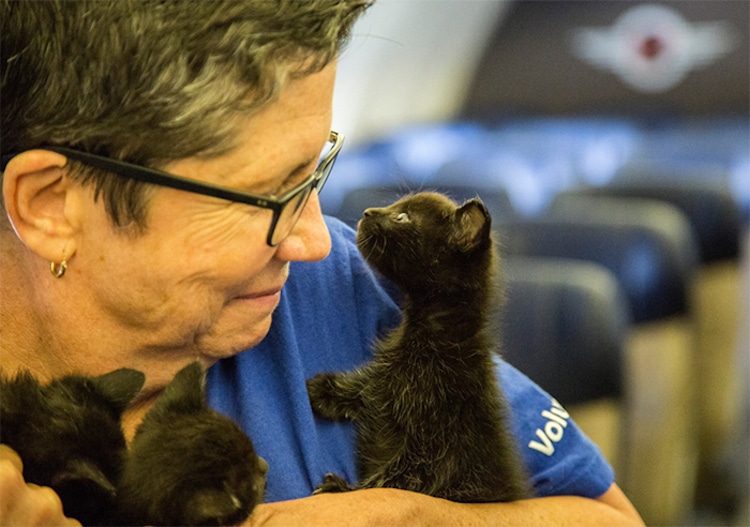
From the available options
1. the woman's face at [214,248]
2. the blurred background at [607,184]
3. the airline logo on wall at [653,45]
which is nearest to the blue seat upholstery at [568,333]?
the blurred background at [607,184]

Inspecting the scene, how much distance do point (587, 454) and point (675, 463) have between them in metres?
1.97

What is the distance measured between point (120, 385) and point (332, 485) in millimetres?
315

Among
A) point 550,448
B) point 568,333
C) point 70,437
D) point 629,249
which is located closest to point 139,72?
point 70,437

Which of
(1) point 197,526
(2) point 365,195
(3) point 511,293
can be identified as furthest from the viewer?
(2) point 365,195

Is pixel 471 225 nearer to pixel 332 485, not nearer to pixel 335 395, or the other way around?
pixel 335 395

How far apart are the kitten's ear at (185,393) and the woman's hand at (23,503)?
161mm

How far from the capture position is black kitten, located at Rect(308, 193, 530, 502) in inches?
53.9

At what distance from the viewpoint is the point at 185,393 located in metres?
1.13

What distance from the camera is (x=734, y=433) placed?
173 inches

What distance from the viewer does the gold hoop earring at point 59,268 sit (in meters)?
1.21

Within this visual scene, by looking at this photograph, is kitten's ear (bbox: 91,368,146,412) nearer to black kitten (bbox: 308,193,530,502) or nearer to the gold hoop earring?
the gold hoop earring

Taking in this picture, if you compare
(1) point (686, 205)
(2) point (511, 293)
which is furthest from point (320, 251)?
(1) point (686, 205)

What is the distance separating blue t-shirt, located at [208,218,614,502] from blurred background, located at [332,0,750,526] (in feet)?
0.71

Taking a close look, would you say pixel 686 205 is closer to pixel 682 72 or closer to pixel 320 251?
pixel 320 251
